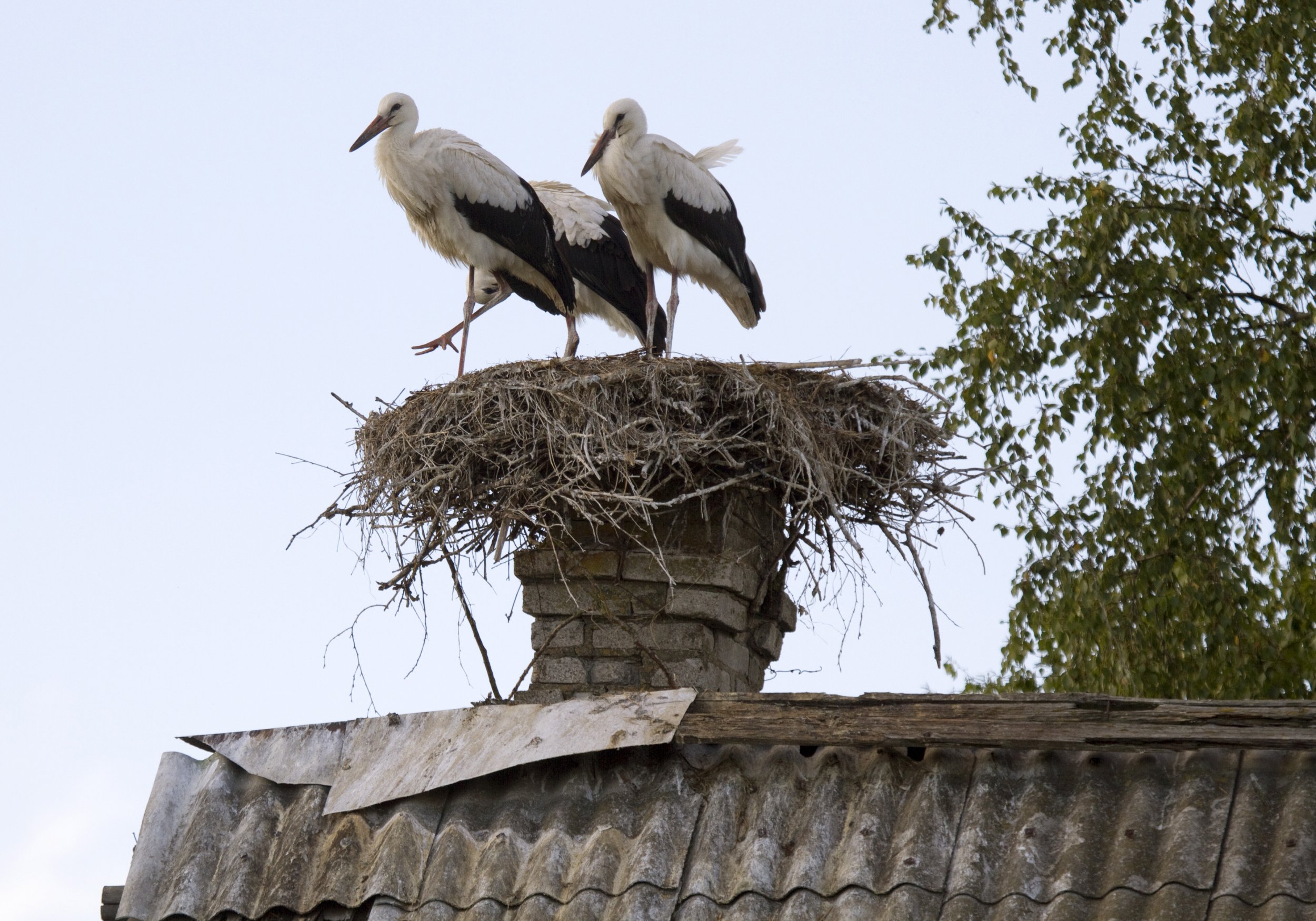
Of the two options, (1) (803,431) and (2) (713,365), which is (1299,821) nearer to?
(1) (803,431)

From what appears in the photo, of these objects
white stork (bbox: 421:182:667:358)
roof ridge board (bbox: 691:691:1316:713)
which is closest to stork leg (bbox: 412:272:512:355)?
white stork (bbox: 421:182:667:358)

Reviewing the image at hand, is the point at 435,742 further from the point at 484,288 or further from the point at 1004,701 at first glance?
the point at 484,288

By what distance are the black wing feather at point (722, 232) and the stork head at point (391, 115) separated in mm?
1299

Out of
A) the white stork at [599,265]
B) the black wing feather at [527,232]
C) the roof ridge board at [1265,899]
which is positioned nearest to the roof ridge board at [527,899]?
the roof ridge board at [1265,899]

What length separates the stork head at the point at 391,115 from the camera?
755 centimetres

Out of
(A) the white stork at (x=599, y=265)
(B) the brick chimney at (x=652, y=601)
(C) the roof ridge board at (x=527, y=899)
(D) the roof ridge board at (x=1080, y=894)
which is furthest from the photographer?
(A) the white stork at (x=599, y=265)

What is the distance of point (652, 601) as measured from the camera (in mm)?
4703

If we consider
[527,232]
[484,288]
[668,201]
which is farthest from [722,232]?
[484,288]

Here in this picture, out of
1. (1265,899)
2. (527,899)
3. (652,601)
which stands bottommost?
(527,899)

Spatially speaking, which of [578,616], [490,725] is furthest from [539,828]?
[578,616]

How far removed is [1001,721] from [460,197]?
4.77 metres

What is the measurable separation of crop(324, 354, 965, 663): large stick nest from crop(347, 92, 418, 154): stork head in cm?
233

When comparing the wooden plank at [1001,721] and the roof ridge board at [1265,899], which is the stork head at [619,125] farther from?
the roof ridge board at [1265,899]

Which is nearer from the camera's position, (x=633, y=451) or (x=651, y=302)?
(x=633, y=451)
